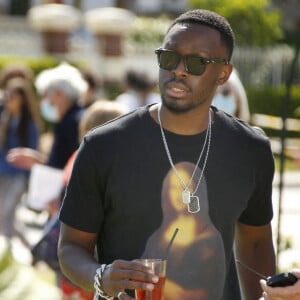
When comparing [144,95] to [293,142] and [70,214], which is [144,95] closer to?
[70,214]

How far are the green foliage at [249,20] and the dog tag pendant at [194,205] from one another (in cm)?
2326

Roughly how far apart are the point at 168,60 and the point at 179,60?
3 cm

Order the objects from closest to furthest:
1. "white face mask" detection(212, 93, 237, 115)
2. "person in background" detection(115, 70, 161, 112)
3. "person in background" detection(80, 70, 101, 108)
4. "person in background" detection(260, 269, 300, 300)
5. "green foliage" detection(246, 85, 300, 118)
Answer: "person in background" detection(260, 269, 300, 300), "white face mask" detection(212, 93, 237, 115), "person in background" detection(80, 70, 101, 108), "person in background" detection(115, 70, 161, 112), "green foliage" detection(246, 85, 300, 118)

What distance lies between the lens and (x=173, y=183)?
3.17 meters

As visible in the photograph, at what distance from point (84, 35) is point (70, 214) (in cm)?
3151

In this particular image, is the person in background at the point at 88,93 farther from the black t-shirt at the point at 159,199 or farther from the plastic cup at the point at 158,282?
the plastic cup at the point at 158,282

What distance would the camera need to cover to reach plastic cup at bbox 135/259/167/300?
285cm

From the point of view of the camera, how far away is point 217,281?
3205 millimetres

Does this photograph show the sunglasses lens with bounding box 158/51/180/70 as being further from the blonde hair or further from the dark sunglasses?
the blonde hair

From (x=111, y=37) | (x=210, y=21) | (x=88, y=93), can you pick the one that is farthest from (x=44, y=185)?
(x=111, y=37)

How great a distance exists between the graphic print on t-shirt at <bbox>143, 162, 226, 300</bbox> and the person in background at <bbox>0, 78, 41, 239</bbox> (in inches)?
238

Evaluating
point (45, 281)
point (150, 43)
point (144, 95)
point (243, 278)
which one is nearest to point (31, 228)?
point (144, 95)

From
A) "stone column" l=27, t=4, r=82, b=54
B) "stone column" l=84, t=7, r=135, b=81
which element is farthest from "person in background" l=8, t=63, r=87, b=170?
"stone column" l=27, t=4, r=82, b=54

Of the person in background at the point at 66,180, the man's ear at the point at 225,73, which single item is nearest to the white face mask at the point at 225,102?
the person in background at the point at 66,180
